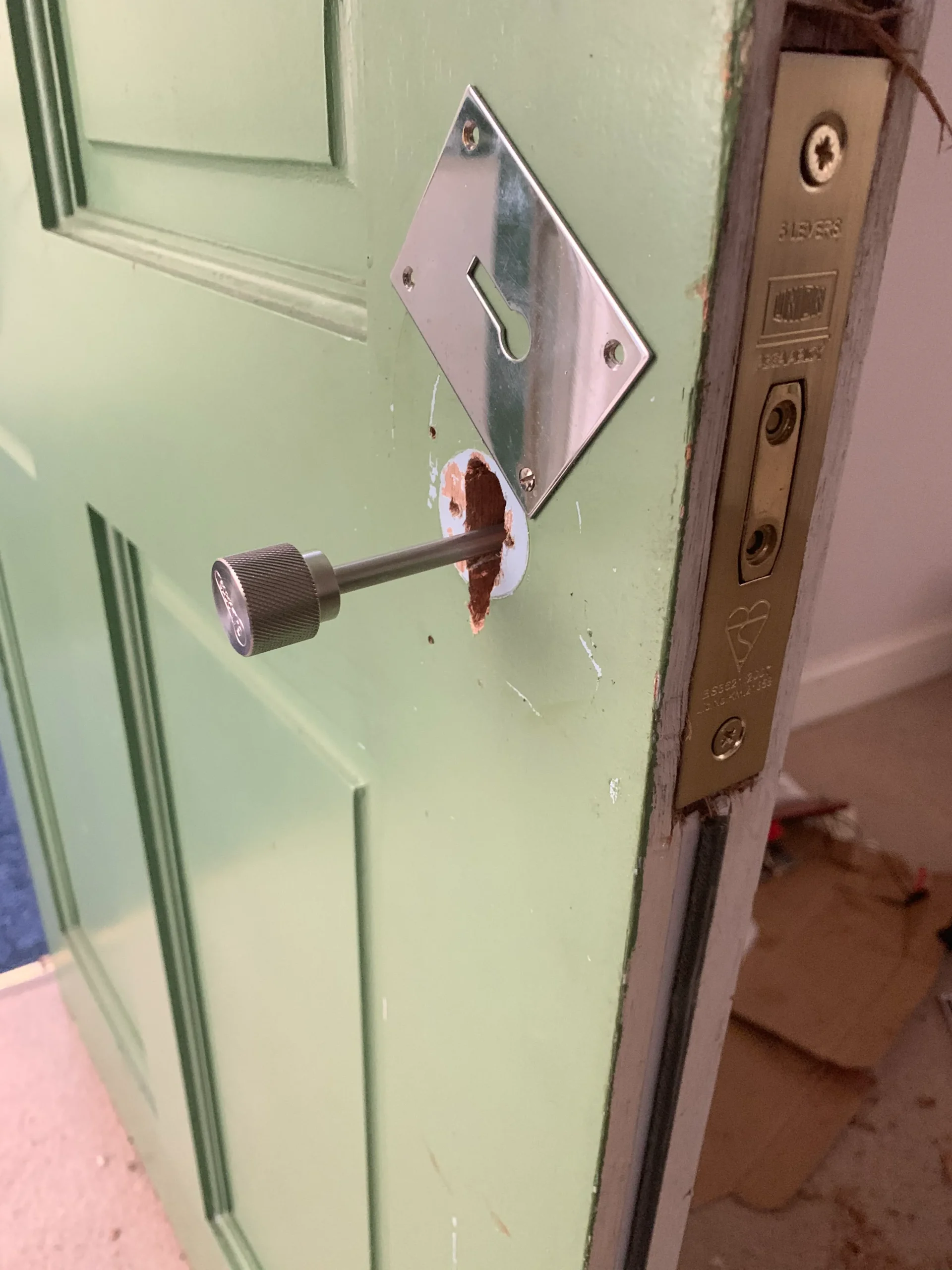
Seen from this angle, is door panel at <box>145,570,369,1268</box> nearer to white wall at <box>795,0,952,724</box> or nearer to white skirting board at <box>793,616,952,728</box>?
white wall at <box>795,0,952,724</box>

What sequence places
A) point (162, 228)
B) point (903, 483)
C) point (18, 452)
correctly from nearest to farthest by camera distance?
point (162, 228)
point (18, 452)
point (903, 483)

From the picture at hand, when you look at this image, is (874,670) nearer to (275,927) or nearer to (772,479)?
(275,927)

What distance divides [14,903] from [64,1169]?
61 cm

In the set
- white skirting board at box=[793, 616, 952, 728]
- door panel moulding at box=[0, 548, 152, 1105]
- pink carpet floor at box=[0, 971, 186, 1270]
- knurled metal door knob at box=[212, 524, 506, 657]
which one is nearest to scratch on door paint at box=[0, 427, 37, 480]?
door panel moulding at box=[0, 548, 152, 1105]

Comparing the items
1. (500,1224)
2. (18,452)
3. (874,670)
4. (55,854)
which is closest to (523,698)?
(500,1224)

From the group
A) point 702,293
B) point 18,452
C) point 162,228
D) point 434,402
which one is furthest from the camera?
point 18,452

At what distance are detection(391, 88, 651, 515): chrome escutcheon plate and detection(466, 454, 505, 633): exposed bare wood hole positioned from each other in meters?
0.01

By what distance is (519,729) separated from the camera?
33 centimetres

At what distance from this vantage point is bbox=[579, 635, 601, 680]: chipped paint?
11.5 inches

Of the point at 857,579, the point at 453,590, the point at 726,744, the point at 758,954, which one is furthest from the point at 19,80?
the point at 857,579

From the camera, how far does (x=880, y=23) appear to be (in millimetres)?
231

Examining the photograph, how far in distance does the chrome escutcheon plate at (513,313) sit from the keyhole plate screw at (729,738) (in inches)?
3.7

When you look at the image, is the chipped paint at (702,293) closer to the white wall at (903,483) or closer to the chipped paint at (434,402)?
the chipped paint at (434,402)

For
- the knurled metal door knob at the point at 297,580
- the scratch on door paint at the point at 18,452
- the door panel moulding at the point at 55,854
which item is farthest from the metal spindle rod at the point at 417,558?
the door panel moulding at the point at 55,854
